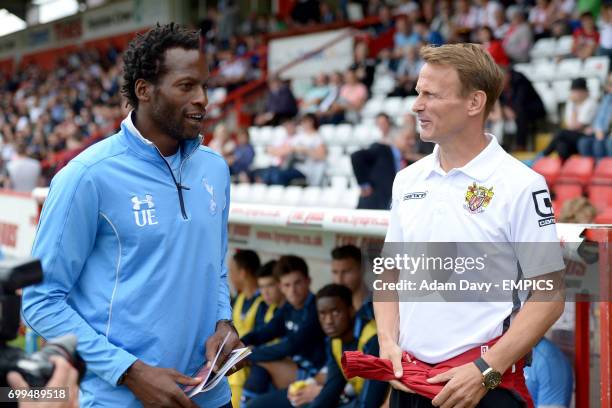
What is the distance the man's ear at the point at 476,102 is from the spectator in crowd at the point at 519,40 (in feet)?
29.2

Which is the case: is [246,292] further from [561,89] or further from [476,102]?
[561,89]

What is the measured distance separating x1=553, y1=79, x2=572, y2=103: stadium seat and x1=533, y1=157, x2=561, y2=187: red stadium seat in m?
1.85

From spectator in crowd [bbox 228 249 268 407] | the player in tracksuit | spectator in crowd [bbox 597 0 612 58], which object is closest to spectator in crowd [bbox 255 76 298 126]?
spectator in crowd [bbox 597 0 612 58]

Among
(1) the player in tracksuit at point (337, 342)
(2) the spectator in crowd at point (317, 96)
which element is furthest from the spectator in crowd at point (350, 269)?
(2) the spectator in crowd at point (317, 96)

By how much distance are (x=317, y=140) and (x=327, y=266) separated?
5.14 meters

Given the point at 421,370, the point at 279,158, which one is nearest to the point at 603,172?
the point at 279,158

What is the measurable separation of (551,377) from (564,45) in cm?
788

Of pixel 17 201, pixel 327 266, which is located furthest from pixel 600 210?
pixel 17 201

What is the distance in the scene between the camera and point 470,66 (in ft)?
7.27

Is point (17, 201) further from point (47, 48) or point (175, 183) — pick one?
point (47, 48)

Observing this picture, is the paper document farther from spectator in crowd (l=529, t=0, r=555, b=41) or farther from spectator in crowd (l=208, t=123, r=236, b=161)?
spectator in crowd (l=529, t=0, r=555, b=41)

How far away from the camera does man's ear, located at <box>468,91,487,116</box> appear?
2229 millimetres

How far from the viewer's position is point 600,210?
7418mm

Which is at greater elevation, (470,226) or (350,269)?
(470,226)
